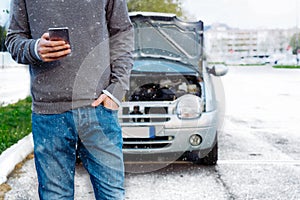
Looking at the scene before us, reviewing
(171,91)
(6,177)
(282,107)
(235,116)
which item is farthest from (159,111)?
(282,107)

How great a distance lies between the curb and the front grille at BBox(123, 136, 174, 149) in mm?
1242

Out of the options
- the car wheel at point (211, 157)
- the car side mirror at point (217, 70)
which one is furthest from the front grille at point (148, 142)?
the car side mirror at point (217, 70)

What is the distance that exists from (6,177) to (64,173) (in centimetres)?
272

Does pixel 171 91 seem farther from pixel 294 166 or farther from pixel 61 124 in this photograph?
pixel 61 124

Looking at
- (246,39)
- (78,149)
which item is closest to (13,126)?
(78,149)

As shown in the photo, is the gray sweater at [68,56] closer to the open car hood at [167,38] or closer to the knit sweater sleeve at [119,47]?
the knit sweater sleeve at [119,47]

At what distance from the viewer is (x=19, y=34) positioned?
2.25 meters

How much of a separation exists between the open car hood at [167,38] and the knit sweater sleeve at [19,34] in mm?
3917

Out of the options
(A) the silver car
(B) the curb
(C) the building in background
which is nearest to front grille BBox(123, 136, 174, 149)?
(A) the silver car

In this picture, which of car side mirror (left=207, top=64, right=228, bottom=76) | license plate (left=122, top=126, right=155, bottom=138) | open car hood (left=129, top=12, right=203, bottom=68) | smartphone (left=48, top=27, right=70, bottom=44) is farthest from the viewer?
open car hood (left=129, top=12, right=203, bottom=68)

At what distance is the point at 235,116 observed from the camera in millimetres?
10633

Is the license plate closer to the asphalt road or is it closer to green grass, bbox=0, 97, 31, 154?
the asphalt road

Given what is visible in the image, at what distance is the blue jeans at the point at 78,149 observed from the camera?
2.19m

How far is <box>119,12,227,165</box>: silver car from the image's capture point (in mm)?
4949
